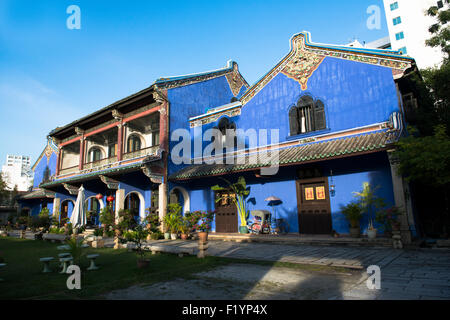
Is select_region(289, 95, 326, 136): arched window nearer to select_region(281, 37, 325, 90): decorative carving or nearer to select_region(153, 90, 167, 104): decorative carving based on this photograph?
select_region(281, 37, 325, 90): decorative carving

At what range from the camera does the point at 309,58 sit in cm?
1238

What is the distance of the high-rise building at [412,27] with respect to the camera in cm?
3841

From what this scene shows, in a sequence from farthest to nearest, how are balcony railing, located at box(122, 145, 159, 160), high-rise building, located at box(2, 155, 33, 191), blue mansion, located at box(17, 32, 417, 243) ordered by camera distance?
high-rise building, located at box(2, 155, 33, 191)
balcony railing, located at box(122, 145, 159, 160)
blue mansion, located at box(17, 32, 417, 243)

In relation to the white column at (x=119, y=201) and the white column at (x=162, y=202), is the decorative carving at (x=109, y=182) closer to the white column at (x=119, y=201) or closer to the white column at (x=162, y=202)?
the white column at (x=119, y=201)

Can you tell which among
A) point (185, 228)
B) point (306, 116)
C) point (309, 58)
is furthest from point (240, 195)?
point (309, 58)

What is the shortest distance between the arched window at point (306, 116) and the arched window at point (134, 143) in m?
10.2

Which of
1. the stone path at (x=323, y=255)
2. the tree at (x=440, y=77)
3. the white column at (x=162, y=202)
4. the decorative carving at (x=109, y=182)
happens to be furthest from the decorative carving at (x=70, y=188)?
the tree at (x=440, y=77)

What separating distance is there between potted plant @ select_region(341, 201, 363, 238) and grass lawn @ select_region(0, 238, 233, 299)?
4.82m

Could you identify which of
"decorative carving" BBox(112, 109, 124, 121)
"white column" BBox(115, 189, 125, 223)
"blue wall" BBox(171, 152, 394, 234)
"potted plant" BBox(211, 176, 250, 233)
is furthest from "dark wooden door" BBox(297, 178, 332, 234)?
"decorative carving" BBox(112, 109, 124, 121)

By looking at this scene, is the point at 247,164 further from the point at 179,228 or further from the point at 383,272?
the point at 383,272

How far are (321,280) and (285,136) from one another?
27.1 ft

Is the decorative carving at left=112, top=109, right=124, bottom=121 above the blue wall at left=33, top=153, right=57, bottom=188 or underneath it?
above

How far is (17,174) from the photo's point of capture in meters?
117

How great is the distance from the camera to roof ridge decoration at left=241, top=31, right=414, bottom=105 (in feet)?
34.2
